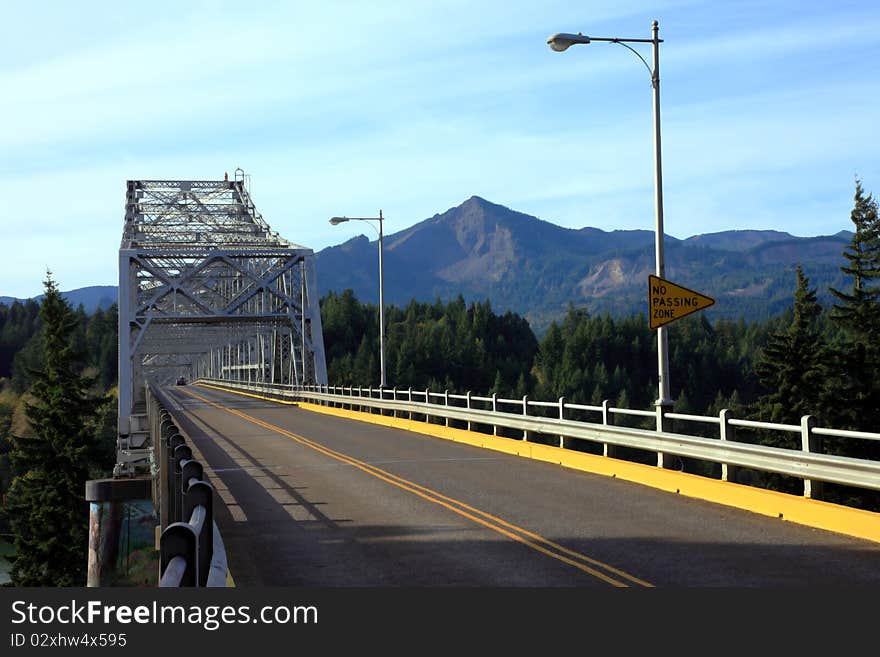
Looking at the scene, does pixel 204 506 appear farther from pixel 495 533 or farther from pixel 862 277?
pixel 862 277

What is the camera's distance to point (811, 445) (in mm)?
13906

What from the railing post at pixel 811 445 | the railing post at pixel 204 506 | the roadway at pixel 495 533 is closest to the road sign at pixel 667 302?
the roadway at pixel 495 533

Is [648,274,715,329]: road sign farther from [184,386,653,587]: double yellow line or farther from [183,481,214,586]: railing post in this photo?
[183,481,214,586]: railing post

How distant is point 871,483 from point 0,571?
103 m

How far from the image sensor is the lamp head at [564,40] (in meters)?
20.1

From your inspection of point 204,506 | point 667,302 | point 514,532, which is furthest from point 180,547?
point 667,302

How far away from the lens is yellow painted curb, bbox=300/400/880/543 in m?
12.8

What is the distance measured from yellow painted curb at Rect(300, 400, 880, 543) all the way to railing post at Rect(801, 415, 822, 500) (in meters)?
0.18

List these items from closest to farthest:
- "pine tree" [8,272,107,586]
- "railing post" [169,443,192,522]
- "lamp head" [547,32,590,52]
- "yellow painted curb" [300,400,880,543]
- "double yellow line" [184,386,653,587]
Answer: "double yellow line" [184,386,653,587] → "railing post" [169,443,192,522] → "yellow painted curb" [300,400,880,543] → "lamp head" [547,32,590,52] → "pine tree" [8,272,107,586]

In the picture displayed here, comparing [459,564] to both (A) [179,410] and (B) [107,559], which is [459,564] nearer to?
(B) [107,559]

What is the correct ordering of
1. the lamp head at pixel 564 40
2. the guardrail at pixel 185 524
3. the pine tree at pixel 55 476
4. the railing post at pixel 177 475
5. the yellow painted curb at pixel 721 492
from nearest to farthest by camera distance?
the guardrail at pixel 185 524 → the railing post at pixel 177 475 → the yellow painted curb at pixel 721 492 → the lamp head at pixel 564 40 → the pine tree at pixel 55 476

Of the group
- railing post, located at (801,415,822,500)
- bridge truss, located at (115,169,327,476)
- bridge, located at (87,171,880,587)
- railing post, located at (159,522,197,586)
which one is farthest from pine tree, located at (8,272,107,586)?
railing post, located at (159,522,197,586)

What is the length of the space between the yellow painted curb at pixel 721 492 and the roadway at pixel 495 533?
211mm

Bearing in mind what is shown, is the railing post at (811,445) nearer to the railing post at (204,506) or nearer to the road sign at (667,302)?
the road sign at (667,302)
